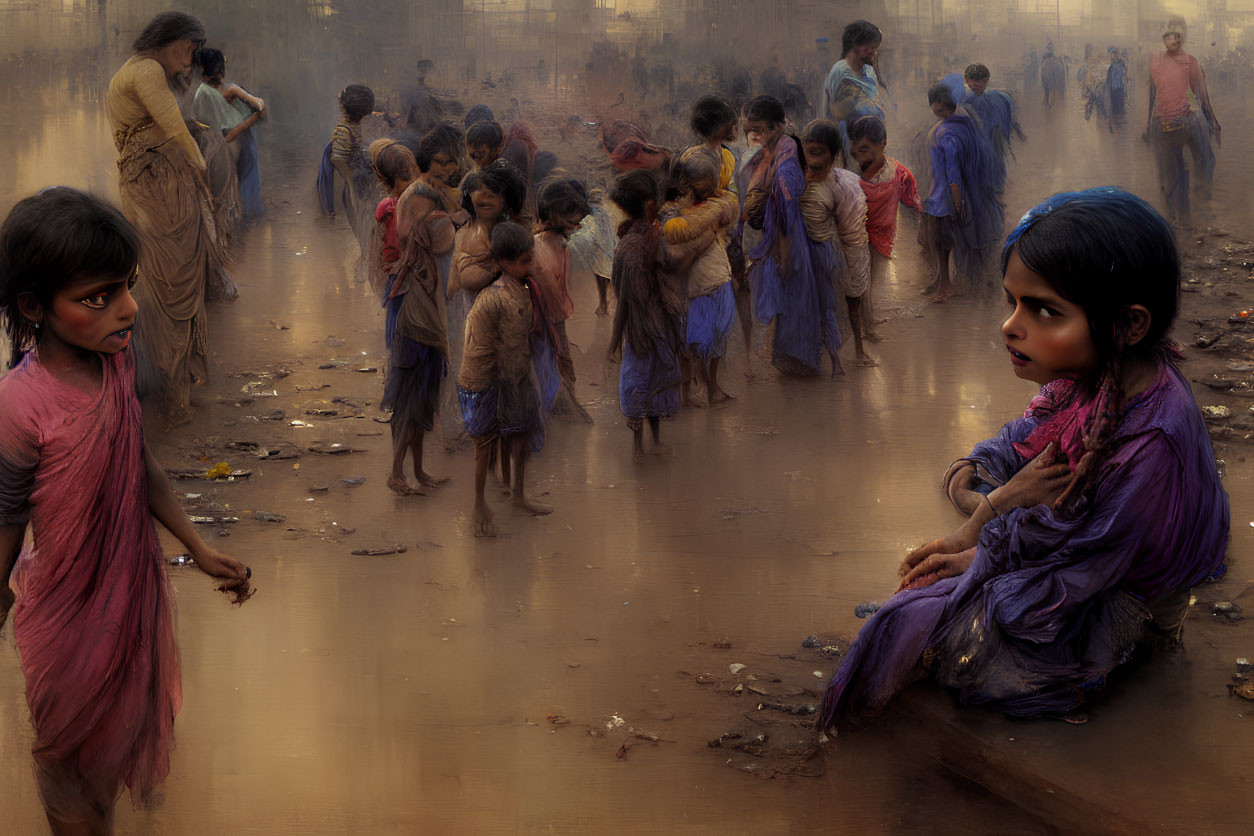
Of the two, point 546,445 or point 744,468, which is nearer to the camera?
point 744,468

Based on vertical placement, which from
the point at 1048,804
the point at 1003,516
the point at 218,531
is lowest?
the point at 218,531

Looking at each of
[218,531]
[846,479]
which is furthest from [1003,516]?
[218,531]

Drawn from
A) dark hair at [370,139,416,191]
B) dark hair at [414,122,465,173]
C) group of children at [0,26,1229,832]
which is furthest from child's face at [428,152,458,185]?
group of children at [0,26,1229,832]

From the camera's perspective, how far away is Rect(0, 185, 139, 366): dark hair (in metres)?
2.24

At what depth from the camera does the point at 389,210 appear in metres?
5.47

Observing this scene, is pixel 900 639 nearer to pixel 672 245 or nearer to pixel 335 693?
pixel 335 693

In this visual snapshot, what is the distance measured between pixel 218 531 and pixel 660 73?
28.5 feet

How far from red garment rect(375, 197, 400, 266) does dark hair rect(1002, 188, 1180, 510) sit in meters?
3.58

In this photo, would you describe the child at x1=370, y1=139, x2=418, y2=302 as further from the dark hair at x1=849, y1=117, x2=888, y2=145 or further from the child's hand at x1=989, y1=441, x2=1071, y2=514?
the child's hand at x1=989, y1=441, x2=1071, y2=514

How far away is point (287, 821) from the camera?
299 cm

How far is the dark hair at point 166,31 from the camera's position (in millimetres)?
5484

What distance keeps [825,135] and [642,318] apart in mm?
1884

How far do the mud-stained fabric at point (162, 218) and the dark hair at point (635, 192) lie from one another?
7.37 ft

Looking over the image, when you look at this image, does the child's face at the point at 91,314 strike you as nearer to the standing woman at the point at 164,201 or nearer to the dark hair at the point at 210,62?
the standing woman at the point at 164,201
